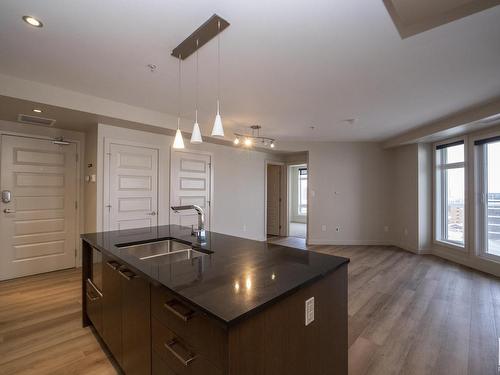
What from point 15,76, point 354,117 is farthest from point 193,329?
point 354,117

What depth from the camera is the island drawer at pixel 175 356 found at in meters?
0.92

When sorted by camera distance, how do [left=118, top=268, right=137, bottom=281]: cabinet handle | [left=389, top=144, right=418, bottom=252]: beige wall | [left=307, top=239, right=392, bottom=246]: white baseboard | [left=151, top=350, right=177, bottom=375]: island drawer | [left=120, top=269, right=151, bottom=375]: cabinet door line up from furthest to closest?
[left=307, top=239, right=392, bottom=246]: white baseboard < [left=389, top=144, right=418, bottom=252]: beige wall < [left=118, top=268, right=137, bottom=281]: cabinet handle < [left=120, top=269, right=151, bottom=375]: cabinet door < [left=151, top=350, right=177, bottom=375]: island drawer

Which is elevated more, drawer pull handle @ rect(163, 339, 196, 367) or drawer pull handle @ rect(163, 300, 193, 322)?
drawer pull handle @ rect(163, 300, 193, 322)

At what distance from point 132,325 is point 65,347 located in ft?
3.74

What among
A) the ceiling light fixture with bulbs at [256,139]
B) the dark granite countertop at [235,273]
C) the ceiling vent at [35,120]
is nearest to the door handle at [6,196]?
Result: the ceiling vent at [35,120]

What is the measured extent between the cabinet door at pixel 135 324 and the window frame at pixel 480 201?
5.19m

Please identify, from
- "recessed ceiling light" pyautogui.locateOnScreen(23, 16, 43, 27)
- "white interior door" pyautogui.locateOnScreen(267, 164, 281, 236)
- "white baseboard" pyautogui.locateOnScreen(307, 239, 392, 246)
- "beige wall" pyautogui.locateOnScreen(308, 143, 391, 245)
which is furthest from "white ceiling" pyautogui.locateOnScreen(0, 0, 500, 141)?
"white interior door" pyautogui.locateOnScreen(267, 164, 281, 236)

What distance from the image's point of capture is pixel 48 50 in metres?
2.08

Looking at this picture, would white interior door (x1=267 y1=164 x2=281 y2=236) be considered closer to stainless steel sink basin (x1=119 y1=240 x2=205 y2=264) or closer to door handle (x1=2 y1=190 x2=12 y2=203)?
stainless steel sink basin (x1=119 y1=240 x2=205 y2=264)

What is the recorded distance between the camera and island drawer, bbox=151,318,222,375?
918 mm

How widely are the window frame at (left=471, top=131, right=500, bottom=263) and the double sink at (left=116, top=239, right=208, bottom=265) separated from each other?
482 centimetres

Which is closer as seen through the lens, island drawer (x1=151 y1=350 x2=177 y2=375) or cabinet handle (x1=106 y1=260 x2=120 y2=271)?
island drawer (x1=151 y1=350 x2=177 y2=375)

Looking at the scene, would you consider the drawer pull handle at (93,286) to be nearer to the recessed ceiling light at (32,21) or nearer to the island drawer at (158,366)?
the island drawer at (158,366)

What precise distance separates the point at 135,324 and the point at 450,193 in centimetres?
576
